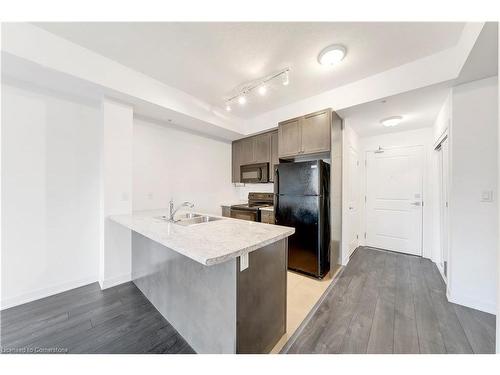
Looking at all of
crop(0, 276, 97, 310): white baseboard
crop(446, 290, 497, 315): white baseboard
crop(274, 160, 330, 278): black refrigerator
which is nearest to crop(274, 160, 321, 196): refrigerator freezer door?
crop(274, 160, 330, 278): black refrigerator

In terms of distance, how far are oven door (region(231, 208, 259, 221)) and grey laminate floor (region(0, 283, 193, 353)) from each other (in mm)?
1913

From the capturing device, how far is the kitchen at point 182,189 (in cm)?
142

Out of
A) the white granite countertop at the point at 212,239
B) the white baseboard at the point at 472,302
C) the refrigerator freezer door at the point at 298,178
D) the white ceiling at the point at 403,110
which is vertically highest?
the white ceiling at the point at 403,110

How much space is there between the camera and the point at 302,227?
8.57ft

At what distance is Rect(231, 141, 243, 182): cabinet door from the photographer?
13.6 feet

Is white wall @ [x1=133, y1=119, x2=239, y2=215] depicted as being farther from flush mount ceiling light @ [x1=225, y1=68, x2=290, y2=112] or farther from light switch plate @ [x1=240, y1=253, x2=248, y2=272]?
light switch plate @ [x1=240, y1=253, x2=248, y2=272]

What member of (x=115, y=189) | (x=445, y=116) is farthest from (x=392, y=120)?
(x=115, y=189)

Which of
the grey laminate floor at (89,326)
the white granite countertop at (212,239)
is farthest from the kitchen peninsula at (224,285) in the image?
the grey laminate floor at (89,326)

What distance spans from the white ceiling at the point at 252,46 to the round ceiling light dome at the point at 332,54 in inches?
1.9

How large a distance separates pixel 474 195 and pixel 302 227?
5.85ft

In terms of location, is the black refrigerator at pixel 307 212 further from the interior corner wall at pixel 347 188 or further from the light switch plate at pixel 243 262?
the light switch plate at pixel 243 262

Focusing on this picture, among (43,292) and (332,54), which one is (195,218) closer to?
(43,292)
